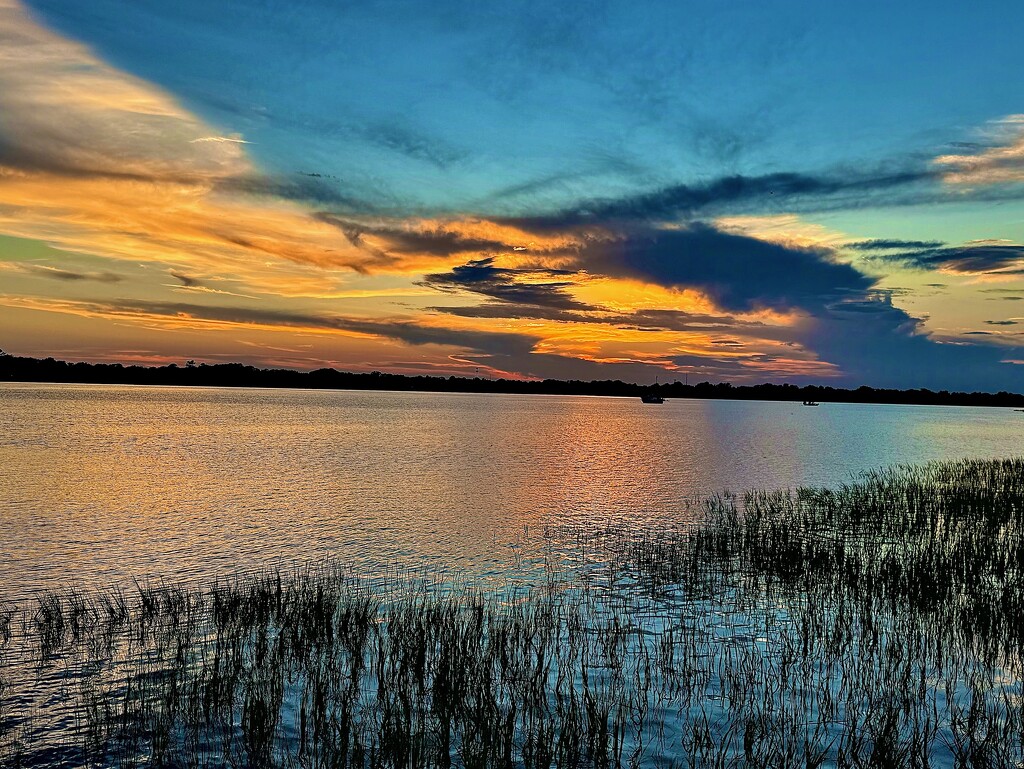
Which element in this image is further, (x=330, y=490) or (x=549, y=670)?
(x=330, y=490)

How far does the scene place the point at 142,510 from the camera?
3094 cm

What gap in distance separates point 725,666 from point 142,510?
91.5 feet

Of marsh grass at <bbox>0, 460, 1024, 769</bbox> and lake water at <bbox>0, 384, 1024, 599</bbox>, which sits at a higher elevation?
marsh grass at <bbox>0, 460, 1024, 769</bbox>

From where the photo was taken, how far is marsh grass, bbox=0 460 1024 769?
27.7 feet

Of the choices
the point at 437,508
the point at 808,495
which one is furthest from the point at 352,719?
the point at 808,495

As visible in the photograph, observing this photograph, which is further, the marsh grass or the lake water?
the lake water

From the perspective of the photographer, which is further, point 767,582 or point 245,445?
point 245,445

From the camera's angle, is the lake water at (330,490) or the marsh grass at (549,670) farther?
the lake water at (330,490)

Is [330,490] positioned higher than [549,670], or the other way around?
[549,670]

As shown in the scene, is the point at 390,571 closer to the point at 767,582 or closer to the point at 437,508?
the point at 767,582

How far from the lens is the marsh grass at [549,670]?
8.44 metres

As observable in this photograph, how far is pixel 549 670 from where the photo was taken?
11188 millimetres

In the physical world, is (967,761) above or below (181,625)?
above

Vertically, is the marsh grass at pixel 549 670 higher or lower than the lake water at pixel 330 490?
higher
